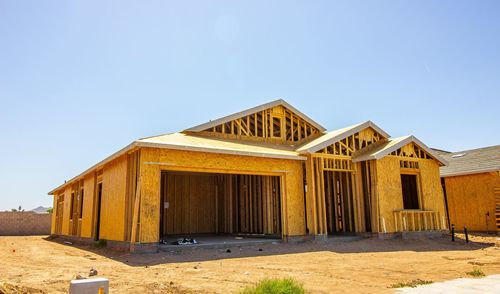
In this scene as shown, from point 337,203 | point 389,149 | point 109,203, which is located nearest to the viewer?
point 109,203

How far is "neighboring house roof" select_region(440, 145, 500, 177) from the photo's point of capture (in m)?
19.6

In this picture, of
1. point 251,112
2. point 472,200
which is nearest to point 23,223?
point 251,112

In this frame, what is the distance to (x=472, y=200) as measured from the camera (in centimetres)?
2023

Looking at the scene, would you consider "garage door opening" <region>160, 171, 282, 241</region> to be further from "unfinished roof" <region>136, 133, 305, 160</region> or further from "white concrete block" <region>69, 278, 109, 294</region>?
"white concrete block" <region>69, 278, 109, 294</region>

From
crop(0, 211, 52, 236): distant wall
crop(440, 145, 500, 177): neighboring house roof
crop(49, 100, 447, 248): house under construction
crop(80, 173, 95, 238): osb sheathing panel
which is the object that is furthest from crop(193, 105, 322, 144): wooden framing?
crop(0, 211, 52, 236): distant wall

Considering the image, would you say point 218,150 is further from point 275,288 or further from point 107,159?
point 275,288

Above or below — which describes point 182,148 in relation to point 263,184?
above

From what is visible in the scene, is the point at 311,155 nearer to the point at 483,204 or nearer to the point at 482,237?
the point at 482,237

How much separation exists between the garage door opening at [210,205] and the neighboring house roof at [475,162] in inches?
413

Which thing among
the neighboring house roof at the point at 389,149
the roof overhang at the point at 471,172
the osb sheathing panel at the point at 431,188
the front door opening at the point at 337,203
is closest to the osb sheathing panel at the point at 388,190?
Result: the neighboring house roof at the point at 389,149

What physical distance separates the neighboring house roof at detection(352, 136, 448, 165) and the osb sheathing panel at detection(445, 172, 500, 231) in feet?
9.83

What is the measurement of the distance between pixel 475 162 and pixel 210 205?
50.7ft

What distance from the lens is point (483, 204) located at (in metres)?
19.7

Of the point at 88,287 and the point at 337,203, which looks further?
the point at 337,203
